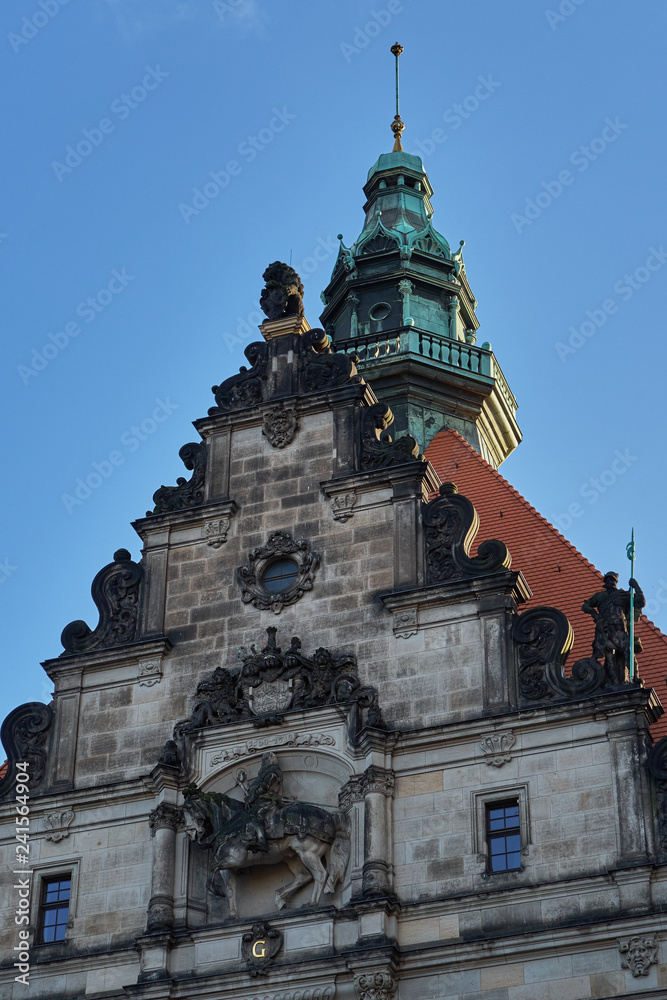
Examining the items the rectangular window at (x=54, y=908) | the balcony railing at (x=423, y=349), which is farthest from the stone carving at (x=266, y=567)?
the balcony railing at (x=423, y=349)

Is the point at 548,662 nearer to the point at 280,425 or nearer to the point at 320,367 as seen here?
the point at 280,425

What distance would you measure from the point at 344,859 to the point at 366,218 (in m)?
18.2

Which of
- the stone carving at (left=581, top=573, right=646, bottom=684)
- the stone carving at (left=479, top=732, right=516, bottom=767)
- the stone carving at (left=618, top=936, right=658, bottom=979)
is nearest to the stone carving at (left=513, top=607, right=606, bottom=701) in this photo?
the stone carving at (left=581, top=573, right=646, bottom=684)

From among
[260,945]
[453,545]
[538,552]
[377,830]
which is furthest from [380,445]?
[260,945]

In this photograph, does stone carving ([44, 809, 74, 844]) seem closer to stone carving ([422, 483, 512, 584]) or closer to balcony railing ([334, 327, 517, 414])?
stone carving ([422, 483, 512, 584])

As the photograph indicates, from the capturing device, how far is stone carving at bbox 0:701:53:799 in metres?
26.0

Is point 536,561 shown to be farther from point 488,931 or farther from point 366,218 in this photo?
point 366,218

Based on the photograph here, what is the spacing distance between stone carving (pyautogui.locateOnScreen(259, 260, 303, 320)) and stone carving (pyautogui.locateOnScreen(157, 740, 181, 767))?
6194 millimetres

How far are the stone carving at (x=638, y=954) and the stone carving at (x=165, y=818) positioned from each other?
5.26 meters

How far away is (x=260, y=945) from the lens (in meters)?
23.7

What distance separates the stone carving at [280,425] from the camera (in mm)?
27203

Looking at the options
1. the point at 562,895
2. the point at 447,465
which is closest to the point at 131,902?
the point at 562,895

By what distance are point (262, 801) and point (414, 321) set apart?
45.9 feet

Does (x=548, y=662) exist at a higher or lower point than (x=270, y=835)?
higher
